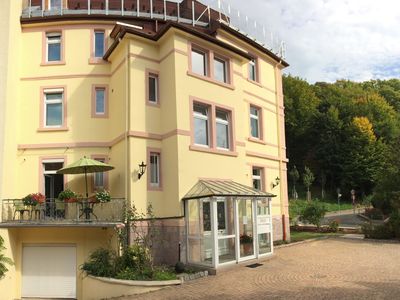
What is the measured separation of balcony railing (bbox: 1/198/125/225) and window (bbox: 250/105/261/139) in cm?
A: 846

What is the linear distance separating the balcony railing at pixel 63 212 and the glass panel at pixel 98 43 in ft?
21.3

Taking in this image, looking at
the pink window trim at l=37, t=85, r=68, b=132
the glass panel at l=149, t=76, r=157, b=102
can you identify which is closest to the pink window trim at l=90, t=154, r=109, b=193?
the pink window trim at l=37, t=85, r=68, b=132

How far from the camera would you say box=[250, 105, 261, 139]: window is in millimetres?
21156

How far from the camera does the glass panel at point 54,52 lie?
18109mm

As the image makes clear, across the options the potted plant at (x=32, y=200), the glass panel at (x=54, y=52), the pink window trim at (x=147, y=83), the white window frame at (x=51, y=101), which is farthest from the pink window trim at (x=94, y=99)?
the potted plant at (x=32, y=200)

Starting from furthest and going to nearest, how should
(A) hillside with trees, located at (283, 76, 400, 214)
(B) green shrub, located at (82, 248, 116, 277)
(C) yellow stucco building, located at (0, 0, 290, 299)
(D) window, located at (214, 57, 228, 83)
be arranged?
(A) hillside with trees, located at (283, 76, 400, 214) → (D) window, located at (214, 57, 228, 83) → (C) yellow stucco building, located at (0, 0, 290, 299) → (B) green shrub, located at (82, 248, 116, 277)

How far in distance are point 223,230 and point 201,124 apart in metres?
4.36

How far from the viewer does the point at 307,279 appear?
12562mm

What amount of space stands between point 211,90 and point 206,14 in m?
5.08

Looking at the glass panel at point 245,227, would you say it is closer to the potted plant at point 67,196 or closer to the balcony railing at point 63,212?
the balcony railing at point 63,212

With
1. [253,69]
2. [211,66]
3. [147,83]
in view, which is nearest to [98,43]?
[147,83]

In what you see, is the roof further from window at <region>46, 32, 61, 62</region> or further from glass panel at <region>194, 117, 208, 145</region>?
window at <region>46, 32, 61, 62</region>

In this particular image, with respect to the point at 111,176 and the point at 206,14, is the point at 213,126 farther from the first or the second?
the point at 206,14

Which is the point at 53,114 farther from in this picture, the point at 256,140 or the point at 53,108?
the point at 256,140
